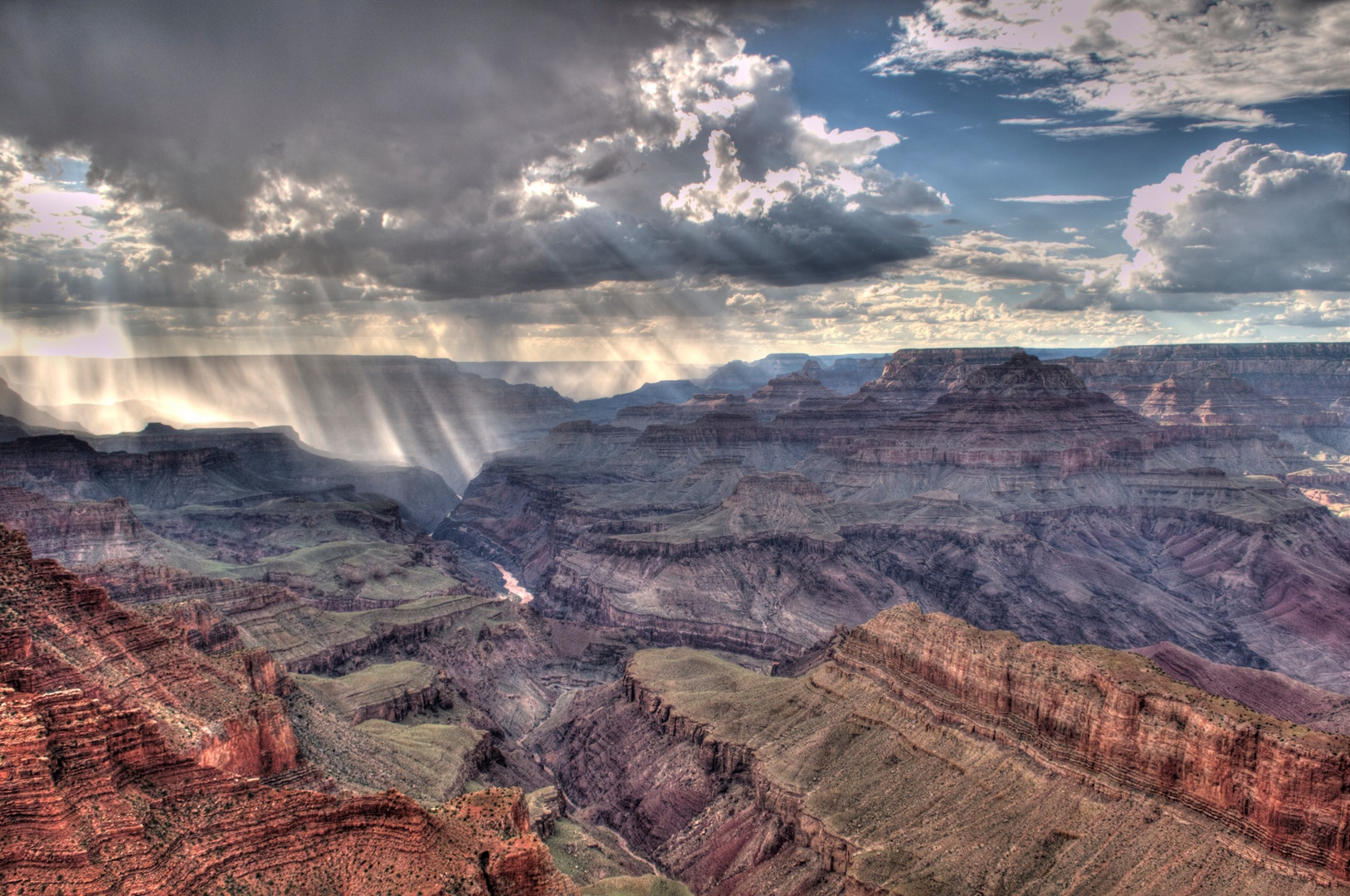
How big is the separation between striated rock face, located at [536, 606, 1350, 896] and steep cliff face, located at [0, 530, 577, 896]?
21071mm

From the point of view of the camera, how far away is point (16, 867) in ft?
69.9

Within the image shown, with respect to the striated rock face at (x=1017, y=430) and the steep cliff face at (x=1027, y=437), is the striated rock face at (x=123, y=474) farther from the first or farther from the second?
the striated rock face at (x=1017, y=430)

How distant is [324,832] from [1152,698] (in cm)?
3717

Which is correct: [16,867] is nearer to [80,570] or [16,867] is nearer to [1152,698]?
[1152,698]

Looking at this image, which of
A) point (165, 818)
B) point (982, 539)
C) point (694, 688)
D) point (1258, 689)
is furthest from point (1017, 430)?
point (165, 818)

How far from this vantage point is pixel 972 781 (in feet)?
146

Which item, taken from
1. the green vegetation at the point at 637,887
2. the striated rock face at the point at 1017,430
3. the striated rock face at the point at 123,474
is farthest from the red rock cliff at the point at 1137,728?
the striated rock face at the point at 123,474

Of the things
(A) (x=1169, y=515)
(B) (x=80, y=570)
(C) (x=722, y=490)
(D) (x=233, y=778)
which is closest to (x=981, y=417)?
(A) (x=1169, y=515)

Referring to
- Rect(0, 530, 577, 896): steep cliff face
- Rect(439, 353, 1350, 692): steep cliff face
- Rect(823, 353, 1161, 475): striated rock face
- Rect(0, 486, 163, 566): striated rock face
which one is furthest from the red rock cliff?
Rect(823, 353, 1161, 475): striated rock face

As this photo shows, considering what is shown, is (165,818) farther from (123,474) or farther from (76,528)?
(123,474)

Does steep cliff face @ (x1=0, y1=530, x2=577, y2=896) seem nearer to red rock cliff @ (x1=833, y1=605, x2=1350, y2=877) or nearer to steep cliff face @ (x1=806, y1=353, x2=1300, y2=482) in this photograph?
red rock cliff @ (x1=833, y1=605, x2=1350, y2=877)

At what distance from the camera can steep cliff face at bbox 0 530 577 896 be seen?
22.1 meters

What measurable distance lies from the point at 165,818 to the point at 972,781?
124 feet

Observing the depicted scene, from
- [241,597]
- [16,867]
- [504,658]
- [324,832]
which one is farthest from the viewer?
[504,658]
